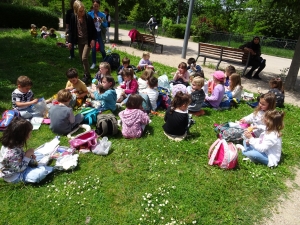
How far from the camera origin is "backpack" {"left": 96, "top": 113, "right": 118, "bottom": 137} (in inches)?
183

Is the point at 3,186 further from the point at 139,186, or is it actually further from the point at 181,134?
the point at 181,134

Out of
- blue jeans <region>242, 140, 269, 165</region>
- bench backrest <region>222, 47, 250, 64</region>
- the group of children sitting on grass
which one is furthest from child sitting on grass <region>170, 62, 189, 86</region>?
bench backrest <region>222, 47, 250, 64</region>

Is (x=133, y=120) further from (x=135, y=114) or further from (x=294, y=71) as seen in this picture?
(x=294, y=71)

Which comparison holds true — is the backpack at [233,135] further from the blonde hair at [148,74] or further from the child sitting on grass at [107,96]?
the blonde hair at [148,74]

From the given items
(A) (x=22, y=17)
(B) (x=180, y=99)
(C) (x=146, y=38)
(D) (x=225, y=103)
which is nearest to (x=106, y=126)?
(B) (x=180, y=99)

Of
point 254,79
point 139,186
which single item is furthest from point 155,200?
point 254,79

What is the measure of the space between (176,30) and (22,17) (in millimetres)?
13906

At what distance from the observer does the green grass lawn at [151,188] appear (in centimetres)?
313

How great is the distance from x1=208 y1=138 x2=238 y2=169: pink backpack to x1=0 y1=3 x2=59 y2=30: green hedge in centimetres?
1982

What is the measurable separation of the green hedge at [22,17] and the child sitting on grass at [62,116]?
1753 centimetres

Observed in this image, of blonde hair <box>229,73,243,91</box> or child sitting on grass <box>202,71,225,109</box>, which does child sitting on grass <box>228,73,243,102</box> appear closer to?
blonde hair <box>229,73,243,91</box>

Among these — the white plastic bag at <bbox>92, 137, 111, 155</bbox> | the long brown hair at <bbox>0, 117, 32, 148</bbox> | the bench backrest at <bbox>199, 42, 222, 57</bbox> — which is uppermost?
the bench backrest at <bbox>199, 42, 222, 57</bbox>

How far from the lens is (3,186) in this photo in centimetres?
Answer: 343

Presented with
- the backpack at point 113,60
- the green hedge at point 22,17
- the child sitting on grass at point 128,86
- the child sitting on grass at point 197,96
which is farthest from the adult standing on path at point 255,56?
the green hedge at point 22,17
